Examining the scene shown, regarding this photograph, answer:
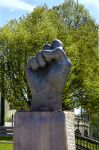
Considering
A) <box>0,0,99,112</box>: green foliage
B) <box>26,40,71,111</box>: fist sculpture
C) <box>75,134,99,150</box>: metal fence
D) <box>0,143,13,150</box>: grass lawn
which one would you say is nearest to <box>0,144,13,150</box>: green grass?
<box>0,143,13,150</box>: grass lawn

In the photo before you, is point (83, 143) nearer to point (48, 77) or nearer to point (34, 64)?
point (34, 64)

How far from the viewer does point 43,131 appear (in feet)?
32.8

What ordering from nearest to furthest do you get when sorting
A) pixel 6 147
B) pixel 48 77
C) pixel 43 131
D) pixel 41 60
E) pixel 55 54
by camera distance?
pixel 43 131 < pixel 48 77 < pixel 55 54 < pixel 41 60 < pixel 6 147

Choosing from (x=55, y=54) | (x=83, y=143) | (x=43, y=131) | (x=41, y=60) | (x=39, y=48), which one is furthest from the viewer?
(x=39, y=48)

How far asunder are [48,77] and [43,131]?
3.94ft

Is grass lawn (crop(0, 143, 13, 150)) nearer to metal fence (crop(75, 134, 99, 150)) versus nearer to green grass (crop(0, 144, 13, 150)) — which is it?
green grass (crop(0, 144, 13, 150))

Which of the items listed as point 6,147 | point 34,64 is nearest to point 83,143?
point 6,147

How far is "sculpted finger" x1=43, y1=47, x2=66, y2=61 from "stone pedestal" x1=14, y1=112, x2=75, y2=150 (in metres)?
1.27

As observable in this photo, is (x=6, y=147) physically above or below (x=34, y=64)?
below

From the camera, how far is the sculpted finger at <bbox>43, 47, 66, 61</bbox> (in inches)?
416

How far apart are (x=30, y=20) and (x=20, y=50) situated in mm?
3605

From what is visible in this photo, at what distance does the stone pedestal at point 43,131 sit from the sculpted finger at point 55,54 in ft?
4.15

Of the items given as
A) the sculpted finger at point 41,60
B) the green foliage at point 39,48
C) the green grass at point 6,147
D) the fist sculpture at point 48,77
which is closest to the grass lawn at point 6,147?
the green grass at point 6,147

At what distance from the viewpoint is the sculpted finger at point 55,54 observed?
34.7ft
